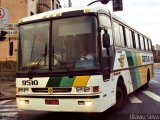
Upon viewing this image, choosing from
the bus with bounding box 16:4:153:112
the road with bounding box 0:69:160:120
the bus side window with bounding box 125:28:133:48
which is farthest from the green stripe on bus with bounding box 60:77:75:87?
the bus side window with bounding box 125:28:133:48

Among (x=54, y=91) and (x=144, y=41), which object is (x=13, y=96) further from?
(x=54, y=91)

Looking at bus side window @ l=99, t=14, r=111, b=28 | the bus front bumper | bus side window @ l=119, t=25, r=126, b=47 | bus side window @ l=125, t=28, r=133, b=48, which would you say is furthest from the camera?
bus side window @ l=125, t=28, r=133, b=48

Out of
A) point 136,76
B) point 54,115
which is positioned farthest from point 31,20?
point 136,76

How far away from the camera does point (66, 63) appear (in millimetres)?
9164

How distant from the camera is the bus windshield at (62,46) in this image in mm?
9133

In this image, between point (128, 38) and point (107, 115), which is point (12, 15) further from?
point (107, 115)

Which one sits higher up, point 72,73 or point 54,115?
point 72,73

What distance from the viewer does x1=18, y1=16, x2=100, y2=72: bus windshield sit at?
9133 mm

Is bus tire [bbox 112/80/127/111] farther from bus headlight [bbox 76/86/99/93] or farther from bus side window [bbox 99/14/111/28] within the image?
bus headlight [bbox 76/86/99/93]

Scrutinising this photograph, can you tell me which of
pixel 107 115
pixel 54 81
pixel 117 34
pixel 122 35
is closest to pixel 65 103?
pixel 54 81

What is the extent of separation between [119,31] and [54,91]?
3761mm

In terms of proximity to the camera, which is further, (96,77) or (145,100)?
(145,100)

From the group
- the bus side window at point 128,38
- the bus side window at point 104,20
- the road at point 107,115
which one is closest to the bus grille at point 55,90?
the road at point 107,115

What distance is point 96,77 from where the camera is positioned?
8961 millimetres
